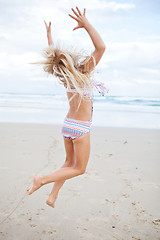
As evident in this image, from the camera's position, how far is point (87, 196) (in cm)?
395

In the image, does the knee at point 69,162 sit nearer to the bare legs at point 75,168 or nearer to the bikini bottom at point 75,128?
the bare legs at point 75,168

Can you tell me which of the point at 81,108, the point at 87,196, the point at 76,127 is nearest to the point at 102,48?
the point at 81,108

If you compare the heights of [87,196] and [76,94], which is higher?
[76,94]

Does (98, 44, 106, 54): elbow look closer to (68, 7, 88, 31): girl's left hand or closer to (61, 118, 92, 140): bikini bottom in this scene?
(68, 7, 88, 31): girl's left hand

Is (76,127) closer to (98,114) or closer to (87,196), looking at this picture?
(87,196)

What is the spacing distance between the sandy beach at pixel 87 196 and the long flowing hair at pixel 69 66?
5.38 ft

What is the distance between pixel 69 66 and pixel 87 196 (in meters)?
2.14

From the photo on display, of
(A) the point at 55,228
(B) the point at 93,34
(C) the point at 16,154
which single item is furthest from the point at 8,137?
(B) the point at 93,34

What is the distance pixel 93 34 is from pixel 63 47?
1.24 ft

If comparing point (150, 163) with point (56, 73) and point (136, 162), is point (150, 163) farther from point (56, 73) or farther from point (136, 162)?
point (56, 73)

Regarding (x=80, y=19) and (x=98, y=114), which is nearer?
(x=80, y=19)

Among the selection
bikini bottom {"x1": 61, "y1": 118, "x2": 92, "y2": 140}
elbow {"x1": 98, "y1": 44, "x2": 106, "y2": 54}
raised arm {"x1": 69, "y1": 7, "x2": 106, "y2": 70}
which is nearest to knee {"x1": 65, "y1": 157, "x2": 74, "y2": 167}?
bikini bottom {"x1": 61, "y1": 118, "x2": 92, "y2": 140}

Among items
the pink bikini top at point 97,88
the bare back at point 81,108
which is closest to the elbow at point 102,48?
the pink bikini top at point 97,88

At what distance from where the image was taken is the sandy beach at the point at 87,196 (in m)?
3.04
